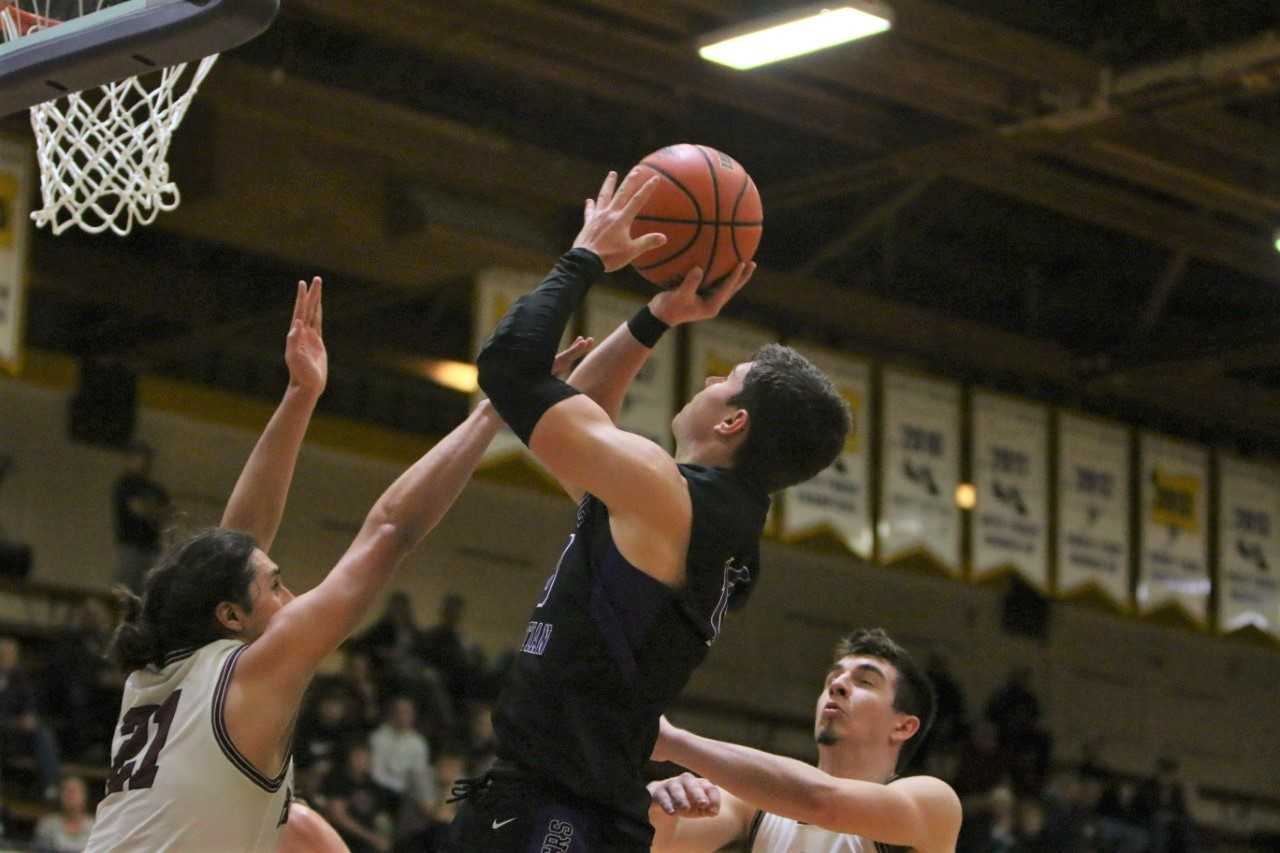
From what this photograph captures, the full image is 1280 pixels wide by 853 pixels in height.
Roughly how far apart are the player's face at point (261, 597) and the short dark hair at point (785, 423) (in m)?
1.00

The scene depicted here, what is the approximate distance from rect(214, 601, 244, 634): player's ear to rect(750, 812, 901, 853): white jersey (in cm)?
171

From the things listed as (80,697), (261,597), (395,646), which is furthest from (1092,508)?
(261,597)

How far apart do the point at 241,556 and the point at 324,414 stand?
46.4 feet

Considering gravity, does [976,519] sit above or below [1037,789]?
above

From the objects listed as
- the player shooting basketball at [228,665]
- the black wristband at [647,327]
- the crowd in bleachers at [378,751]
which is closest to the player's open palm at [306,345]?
the player shooting basketball at [228,665]

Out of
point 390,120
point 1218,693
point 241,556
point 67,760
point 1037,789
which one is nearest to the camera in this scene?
point 241,556

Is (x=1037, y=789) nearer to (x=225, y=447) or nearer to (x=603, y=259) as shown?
(x=225, y=447)

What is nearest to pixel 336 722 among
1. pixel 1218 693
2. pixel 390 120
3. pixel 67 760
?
pixel 67 760

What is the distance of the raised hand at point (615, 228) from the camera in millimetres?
3844

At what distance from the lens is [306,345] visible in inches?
185

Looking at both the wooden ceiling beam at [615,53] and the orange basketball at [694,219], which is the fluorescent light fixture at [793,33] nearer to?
the wooden ceiling beam at [615,53]

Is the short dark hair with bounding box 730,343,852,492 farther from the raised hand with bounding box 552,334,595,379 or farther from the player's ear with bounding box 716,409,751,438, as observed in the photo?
the raised hand with bounding box 552,334,595,379

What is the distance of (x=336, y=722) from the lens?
1262 centimetres

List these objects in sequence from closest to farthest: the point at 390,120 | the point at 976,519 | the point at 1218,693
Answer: the point at 390,120
the point at 976,519
the point at 1218,693
